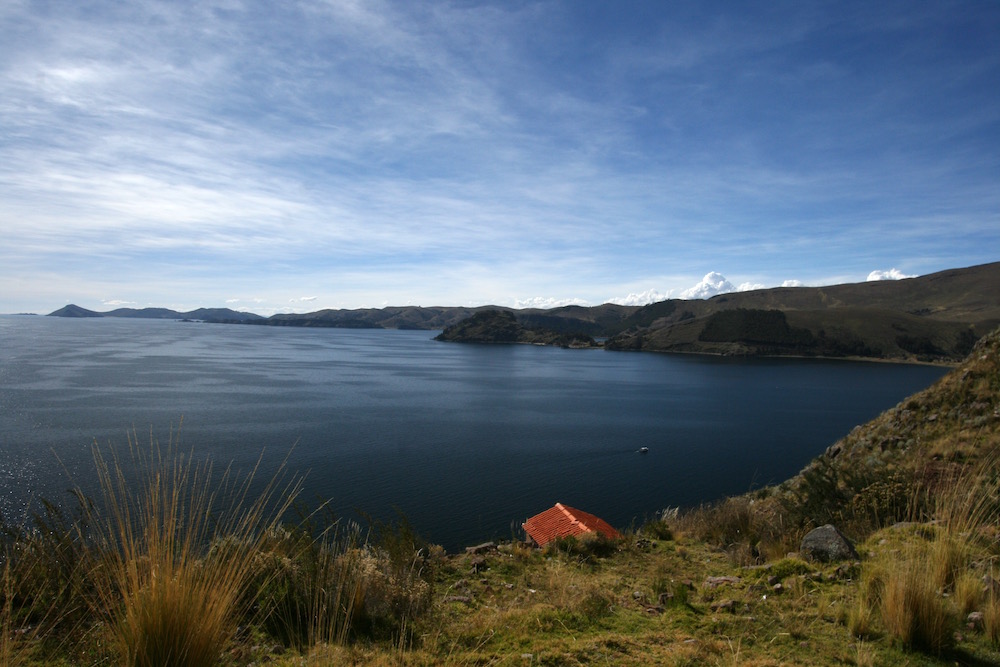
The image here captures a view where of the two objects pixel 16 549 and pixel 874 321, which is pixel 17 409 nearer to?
pixel 16 549

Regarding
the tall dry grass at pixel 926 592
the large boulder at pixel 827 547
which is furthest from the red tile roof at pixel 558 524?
the tall dry grass at pixel 926 592

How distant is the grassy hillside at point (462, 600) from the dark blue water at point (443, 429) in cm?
389

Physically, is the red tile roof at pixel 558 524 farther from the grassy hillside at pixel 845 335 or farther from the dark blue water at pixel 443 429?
the grassy hillside at pixel 845 335

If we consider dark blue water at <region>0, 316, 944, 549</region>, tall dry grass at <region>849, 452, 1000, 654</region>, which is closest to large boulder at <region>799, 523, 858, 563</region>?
tall dry grass at <region>849, 452, 1000, 654</region>

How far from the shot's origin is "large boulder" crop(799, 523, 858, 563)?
Result: 6.30 m

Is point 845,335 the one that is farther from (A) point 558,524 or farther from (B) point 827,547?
(B) point 827,547

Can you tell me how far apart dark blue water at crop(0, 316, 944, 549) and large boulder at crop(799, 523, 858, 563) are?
7081mm

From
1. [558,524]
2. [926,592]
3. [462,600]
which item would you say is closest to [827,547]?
[926,592]

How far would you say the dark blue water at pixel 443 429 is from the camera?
27438 mm

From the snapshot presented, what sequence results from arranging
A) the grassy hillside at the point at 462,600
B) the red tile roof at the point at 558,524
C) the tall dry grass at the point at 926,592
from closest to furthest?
the grassy hillside at the point at 462,600, the tall dry grass at the point at 926,592, the red tile roof at the point at 558,524

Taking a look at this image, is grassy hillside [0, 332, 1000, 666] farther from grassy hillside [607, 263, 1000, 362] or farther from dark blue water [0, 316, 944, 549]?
grassy hillside [607, 263, 1000, 362]

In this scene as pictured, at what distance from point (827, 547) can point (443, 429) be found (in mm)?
38326

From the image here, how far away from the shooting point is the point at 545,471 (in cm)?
3319

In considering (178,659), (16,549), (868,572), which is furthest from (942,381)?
(16,549)
